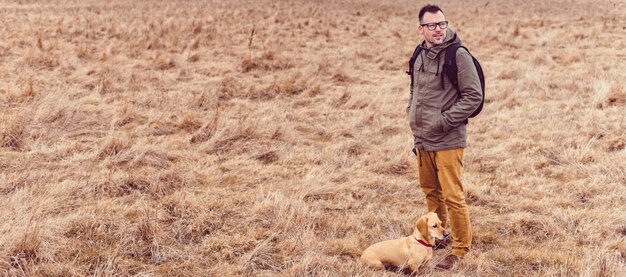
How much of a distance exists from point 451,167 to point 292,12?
1691 cm

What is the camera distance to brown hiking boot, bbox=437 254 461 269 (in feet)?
12.2

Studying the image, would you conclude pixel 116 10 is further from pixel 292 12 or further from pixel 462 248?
pixel 462 248

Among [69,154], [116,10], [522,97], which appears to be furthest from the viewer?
[116,10]

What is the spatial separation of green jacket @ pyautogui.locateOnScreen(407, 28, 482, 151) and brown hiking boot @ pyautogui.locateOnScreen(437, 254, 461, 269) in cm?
83

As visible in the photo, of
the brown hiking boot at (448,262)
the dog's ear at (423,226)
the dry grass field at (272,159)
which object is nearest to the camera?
the dog's ear at (423,226)

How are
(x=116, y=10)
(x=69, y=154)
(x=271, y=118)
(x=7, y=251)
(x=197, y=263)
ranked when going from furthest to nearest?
(x=116, y=10), (x=271, y=118), (x=69, y=154), (x=197, y=263), (x=7, y=251)

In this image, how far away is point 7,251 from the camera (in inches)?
137

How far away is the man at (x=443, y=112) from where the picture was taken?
11.2ft

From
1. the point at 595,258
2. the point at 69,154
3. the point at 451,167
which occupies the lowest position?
the point at 69,154

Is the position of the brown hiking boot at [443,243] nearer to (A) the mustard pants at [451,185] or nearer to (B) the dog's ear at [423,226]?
(A) the mustard pants at [451,185]

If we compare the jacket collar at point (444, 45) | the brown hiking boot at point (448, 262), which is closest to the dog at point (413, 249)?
the brown hiking boot at point (448, 262)

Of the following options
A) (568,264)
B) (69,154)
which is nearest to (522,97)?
(568,264)

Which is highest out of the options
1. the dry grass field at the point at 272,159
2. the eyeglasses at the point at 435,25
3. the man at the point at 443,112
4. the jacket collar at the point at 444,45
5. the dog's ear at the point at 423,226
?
the eyeglasses at the point at 435,25

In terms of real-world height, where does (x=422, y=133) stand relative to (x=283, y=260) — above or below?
above
